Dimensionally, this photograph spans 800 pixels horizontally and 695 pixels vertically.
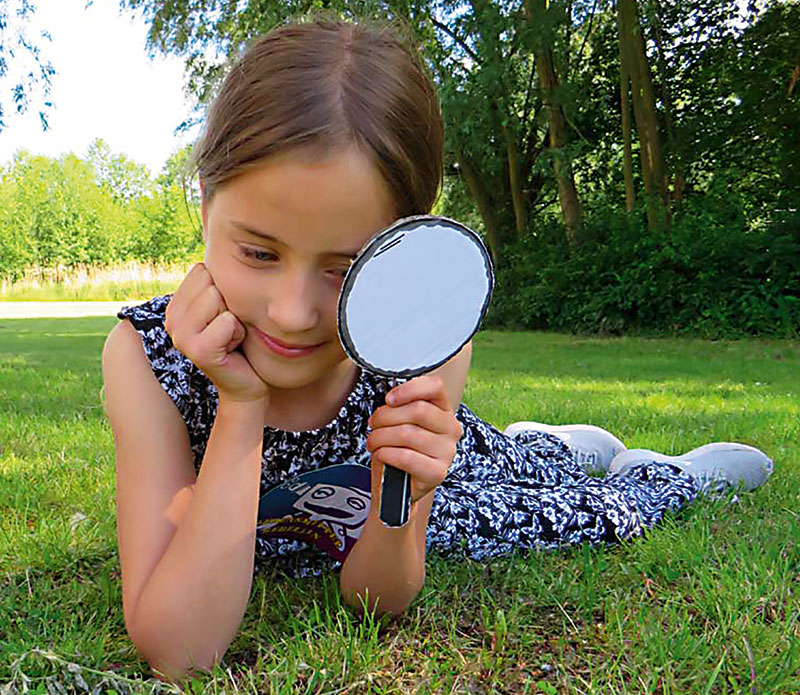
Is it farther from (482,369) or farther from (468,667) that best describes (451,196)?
(468,667)

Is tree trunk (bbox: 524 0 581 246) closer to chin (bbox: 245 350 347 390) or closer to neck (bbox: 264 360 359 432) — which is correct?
neck (bbox: 264 360 359 432)

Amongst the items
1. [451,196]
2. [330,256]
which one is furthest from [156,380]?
[451,196]

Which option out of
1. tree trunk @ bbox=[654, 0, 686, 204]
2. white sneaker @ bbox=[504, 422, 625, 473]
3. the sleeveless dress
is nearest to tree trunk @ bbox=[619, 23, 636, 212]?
tree trunk @ bbox=[654, 0, 686, 204]

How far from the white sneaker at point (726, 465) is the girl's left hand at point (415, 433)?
1.75 meters

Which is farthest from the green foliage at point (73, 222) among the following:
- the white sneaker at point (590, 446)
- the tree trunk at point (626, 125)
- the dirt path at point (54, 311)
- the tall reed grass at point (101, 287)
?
→ the white sneaker at point (590, 446)

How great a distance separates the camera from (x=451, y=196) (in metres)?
19.4

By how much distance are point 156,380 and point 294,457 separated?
1.37ft

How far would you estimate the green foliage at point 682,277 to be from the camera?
11234 mm

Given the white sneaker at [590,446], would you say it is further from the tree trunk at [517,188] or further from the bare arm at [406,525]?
the tree trunk at [517,188]

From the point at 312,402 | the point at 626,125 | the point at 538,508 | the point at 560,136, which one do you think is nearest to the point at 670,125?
the point at 626,125

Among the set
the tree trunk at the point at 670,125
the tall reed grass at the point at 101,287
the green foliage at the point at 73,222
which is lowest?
the tall reed grass at the point at 101,287

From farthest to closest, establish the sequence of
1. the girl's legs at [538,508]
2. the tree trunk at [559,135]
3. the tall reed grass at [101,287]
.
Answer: the tall reed grass at [101,287], the tree trunk at [559,135], the girl's legs at [538,508]

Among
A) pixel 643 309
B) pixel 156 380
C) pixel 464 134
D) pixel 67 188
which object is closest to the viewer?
pixel 156 380

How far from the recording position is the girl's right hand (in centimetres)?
158
